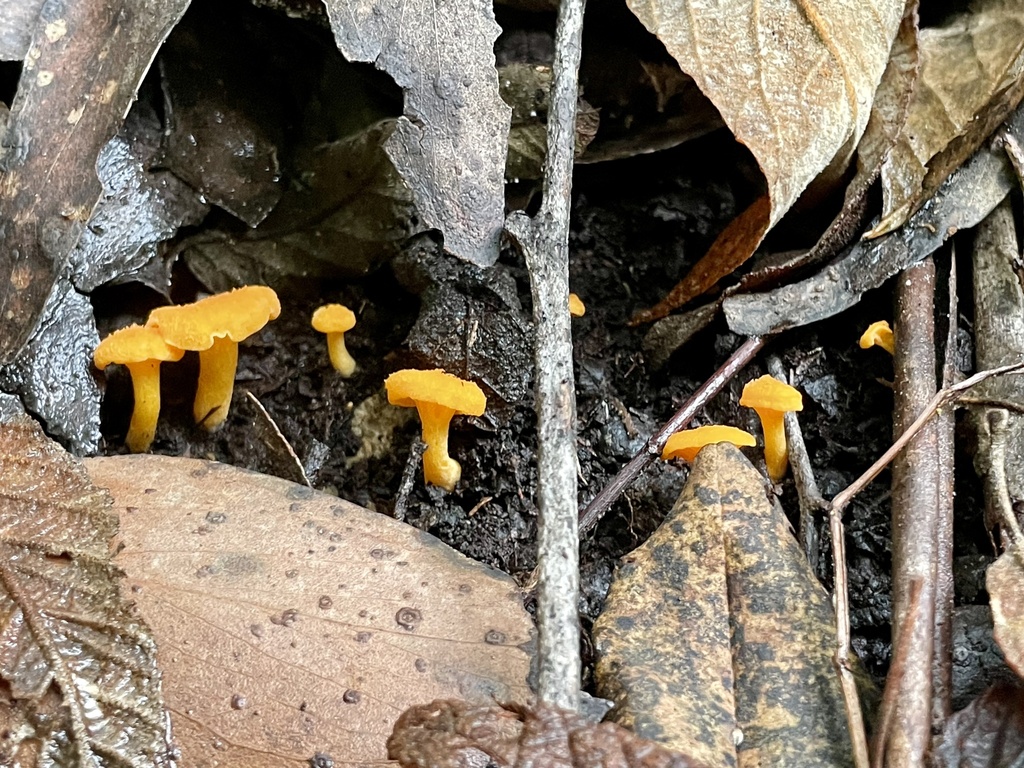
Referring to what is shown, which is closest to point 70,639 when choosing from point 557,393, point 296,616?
point 296,616

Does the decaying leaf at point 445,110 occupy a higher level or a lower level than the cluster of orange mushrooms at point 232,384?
higher

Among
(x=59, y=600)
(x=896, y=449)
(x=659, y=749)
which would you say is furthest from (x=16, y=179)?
(x=896, y=449)

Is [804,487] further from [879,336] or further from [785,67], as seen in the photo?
[785,67]

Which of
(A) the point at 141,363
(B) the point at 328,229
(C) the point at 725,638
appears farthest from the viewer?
(B) the point at 328,229

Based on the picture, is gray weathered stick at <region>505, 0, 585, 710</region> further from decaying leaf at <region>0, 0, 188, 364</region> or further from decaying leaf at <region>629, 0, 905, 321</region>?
decaying leaf at <region>0, 0, 188, 364</region>

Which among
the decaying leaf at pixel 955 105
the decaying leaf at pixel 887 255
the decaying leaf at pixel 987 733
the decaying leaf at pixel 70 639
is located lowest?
the decaying leaf at pixel 70 639

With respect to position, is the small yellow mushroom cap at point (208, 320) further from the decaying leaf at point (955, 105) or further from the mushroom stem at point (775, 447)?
the decaying leaf at point (955, 105)

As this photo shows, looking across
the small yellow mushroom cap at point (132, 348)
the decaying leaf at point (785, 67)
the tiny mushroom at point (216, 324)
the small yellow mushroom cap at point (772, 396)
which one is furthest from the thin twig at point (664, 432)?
the small yellow mushroom cap at point (132, 348)
